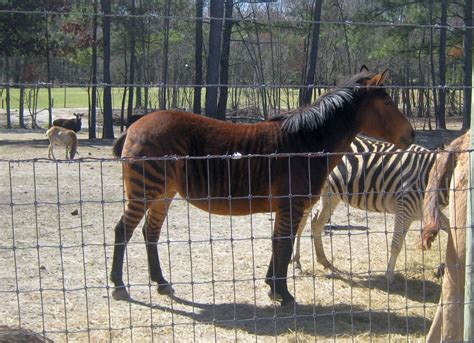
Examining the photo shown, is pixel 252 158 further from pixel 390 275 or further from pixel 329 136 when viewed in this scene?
pixel 390 275

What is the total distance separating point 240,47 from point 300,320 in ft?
74.1

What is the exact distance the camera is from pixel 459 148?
4.65m

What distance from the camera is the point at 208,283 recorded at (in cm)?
632

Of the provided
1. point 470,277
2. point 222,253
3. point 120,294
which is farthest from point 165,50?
point 470,277

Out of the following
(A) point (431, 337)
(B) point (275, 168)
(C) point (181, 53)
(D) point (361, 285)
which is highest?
(C) point (181, 53)

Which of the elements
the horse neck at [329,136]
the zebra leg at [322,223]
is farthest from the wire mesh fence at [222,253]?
the horse neck at [329,136]

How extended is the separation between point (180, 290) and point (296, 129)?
186 cm

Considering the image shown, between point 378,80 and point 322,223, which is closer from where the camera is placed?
point 378,80

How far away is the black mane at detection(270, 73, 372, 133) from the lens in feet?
22.4

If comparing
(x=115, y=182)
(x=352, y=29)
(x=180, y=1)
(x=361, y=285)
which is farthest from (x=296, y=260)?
(x=180, y=1)

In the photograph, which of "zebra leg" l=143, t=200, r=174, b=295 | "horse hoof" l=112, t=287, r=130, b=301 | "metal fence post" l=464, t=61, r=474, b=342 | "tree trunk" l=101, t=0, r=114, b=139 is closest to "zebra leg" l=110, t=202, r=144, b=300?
"horse hoof" l=112, t=287, r=130, b=301

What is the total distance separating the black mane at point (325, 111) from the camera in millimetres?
6824

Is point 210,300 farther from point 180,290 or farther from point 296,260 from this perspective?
point 296,260

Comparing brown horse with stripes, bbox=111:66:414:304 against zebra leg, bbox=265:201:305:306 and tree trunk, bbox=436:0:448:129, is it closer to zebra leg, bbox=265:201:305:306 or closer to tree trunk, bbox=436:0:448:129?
zebra leg, bbox=265:201:305:306
